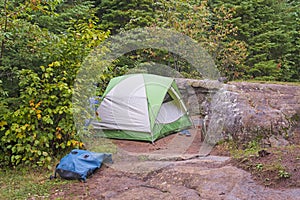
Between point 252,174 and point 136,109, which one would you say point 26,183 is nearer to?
point 252,174

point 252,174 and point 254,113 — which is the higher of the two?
point 254,113

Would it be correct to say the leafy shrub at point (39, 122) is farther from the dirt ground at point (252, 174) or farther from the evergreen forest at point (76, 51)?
the dirt ground at point (252, 174)

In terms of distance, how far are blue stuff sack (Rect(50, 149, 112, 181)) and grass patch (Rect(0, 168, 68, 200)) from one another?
0.40 ft

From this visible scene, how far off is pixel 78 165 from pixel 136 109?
8.20 ft

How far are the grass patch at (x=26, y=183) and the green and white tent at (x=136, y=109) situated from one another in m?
2.15

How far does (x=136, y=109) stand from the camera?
6.21m

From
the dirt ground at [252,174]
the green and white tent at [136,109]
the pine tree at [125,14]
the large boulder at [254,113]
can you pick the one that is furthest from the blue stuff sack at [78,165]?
the pine tree at [125,14]

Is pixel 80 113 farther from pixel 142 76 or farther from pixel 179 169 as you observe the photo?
pixel 142 76

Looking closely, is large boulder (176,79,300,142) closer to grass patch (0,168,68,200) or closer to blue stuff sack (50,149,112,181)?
blue stuff sack (50,149,112,181)


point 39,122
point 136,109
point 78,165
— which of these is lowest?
point 78,165

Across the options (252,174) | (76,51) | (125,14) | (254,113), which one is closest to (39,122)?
(76,51)

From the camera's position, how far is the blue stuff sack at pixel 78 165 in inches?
149

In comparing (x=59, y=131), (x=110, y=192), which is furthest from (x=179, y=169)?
(x=59, y=131)

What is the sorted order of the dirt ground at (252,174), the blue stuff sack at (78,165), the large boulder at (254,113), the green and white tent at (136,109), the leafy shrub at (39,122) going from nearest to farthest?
the dirt ground at (252,174)
the blue stuff sack at (78,165)
the leafy shrub at (39,122)
the large boulder at (254,113)
the green and white tent at (136,109)
